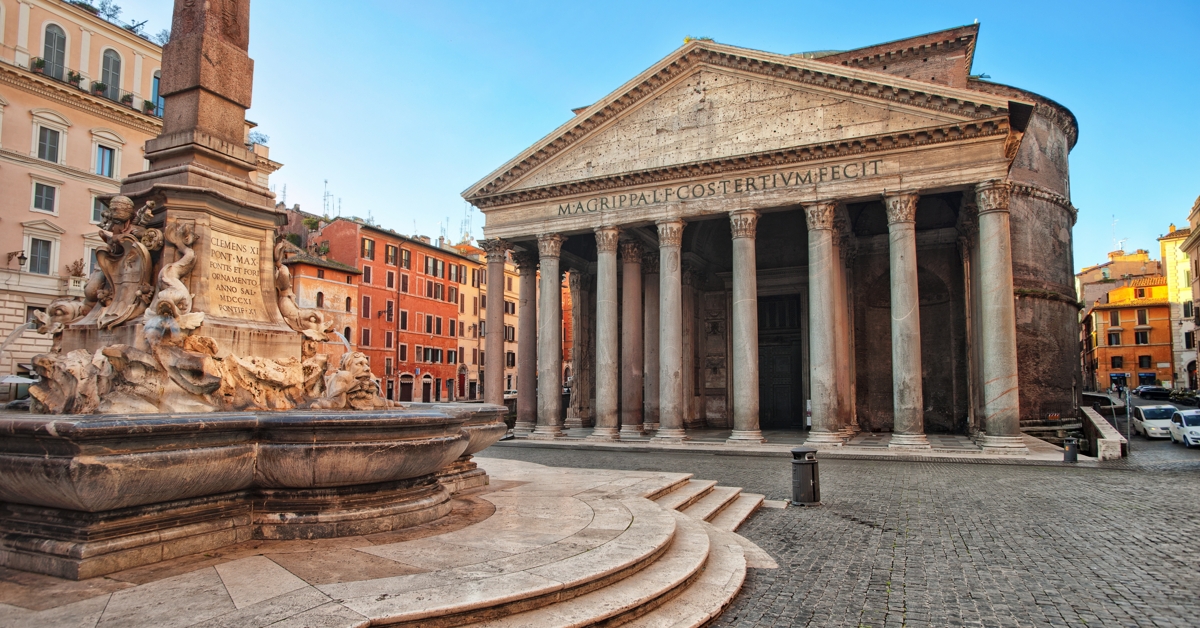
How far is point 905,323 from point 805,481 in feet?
34.5

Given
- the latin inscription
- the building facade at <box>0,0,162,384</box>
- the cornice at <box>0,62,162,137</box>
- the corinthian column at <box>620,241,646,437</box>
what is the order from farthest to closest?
the corinthian column at <box>620,241,646,437</box>
the cornice at <box>0,62,162,137</box>
the building facade at <box>0,0,162,384</box>
the latin inscription

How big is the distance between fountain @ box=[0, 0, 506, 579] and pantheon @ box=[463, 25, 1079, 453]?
604 inches

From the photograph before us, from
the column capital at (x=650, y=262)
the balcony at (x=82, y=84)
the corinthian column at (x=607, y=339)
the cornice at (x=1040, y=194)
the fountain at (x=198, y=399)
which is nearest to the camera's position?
the fountain at (x=198, y=399)

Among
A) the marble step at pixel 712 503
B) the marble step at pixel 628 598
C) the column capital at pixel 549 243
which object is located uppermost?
the column capital at pixel 549 243

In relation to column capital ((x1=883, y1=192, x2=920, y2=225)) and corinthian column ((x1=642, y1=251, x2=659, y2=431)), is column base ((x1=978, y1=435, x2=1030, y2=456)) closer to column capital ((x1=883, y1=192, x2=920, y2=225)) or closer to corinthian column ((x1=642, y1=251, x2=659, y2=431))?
column capital ((x1=883, y1=192, x2=920, y2=225))

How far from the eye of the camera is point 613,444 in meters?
21.9

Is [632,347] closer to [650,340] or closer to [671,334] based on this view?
[671,334]

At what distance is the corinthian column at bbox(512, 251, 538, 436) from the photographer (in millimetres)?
25297

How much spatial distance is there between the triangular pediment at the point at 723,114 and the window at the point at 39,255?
45.5 feet

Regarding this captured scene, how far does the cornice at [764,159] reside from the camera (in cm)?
1864

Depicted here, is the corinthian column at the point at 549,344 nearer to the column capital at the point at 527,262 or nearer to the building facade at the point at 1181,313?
the column capital at the point at 527,262

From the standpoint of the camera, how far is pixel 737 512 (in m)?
9.38

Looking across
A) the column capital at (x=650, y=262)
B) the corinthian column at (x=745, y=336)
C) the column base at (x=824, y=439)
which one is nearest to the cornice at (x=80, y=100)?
the column capital at (x=650, y=262)

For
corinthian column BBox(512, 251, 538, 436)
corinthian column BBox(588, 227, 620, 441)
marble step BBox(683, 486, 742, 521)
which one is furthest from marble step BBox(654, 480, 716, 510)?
corinthian column BBox(512, 251, 538, 436)
